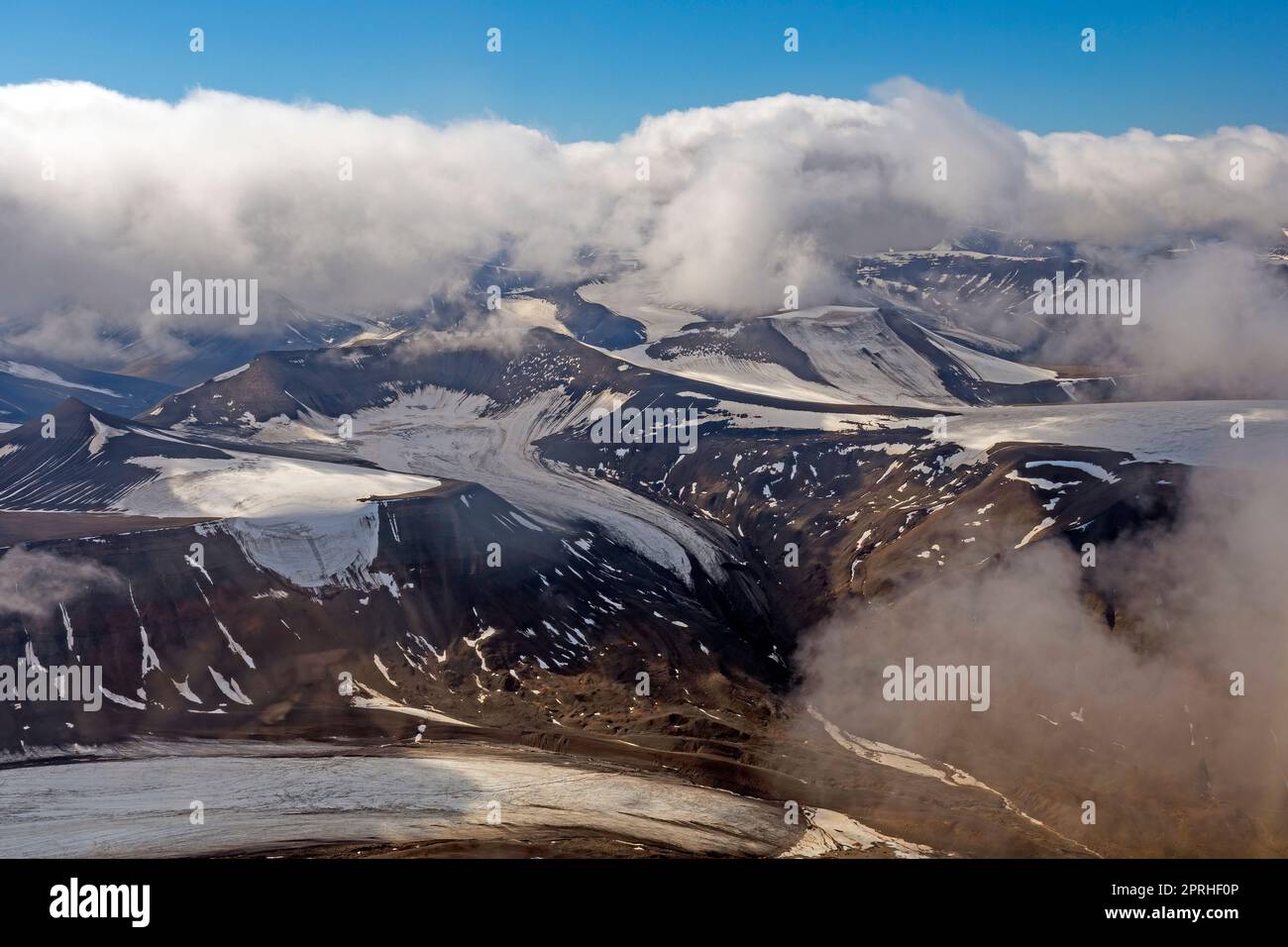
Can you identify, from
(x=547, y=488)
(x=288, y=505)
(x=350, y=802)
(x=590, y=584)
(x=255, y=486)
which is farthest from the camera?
(x=547, y=488)

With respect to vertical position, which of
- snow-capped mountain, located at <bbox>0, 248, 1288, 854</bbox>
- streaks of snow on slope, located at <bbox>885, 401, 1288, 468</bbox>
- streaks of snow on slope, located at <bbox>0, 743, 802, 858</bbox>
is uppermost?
streaks of snow on slope, located at <bbox>885, 401, 1288, 468</bbox>

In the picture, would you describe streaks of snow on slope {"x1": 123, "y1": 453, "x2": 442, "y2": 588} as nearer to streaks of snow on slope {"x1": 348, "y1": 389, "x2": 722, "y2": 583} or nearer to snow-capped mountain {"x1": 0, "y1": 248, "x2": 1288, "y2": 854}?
snow-capped mountain {"x1": 0, "y1": 248, "x2": 1288, "y2": 854}

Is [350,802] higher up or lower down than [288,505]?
lower down

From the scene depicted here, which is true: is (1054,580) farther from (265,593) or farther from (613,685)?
(265,593)

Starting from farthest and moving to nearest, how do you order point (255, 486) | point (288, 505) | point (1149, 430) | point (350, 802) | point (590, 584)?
1. point (1149, 430)
2. point (255, 486)
3. point (288, 505)
4. point (590, 584)
5. point (350, 802)

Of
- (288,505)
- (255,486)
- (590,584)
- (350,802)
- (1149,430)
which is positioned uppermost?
(1149,430)

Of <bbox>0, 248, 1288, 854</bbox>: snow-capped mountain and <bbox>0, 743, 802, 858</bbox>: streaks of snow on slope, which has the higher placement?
<bbox>0, 248, 1288, 854</bbox>: snow-capped mountain

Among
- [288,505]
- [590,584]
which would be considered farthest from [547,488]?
[590,584]

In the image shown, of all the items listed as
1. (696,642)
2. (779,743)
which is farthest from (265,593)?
(779,743)

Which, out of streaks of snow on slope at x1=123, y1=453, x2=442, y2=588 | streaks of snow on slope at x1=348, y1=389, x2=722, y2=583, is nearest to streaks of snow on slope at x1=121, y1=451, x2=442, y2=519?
streaks of snow on slope at x1=123, y1=453, x2=442, y2=588

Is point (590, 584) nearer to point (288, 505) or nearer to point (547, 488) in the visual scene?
point (288, 505)

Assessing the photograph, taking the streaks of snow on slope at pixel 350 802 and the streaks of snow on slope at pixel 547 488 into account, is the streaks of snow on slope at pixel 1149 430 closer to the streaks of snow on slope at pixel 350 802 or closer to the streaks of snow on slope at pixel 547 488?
the streaks of snow on slope at pixel 547 488
